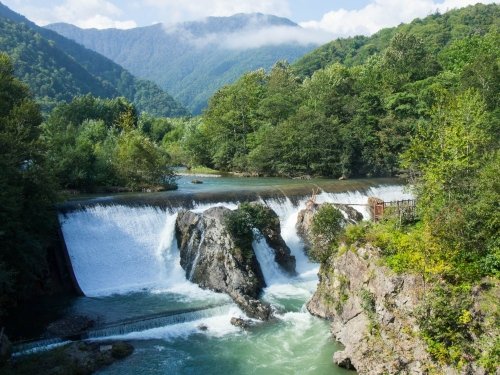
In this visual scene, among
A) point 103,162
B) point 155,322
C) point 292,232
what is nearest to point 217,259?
point 155,322

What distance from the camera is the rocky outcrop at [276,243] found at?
969 inches

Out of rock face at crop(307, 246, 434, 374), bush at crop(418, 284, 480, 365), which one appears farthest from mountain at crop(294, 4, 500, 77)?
bush at crop(418, 284, 480, 365)

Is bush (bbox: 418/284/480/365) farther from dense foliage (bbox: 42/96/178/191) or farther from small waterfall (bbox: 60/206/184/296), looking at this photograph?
dense foliage (bbox: 42/96/178/191)

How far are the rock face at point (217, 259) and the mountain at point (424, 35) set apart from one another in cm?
6145

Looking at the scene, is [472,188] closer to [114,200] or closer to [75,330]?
[75,330]

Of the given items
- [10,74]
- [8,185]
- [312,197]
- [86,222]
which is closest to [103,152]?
[10,74]

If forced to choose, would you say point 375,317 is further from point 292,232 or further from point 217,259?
point 292,232

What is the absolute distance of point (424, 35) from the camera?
297ft

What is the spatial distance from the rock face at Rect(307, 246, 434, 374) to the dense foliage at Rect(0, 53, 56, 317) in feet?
36.6

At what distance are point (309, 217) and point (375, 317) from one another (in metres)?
12.1

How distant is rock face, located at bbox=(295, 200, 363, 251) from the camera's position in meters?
26.9

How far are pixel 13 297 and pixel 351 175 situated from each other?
33.6 m

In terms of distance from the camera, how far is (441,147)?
731 inches

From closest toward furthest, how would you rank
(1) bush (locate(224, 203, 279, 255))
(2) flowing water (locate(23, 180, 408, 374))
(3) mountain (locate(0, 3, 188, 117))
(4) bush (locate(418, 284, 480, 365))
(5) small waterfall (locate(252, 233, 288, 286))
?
1. (4) bush (locate(418, 284, 480, 365))
2. (2) flowing water (locate(23, 180, 408, 374))
3. (1) bush (locate(224, 203, 279, 255))
4. (5) small waterfall (locate(252, 233, 288, 286))
5. (3) mountain (locate(0, 3, 188, 117))
